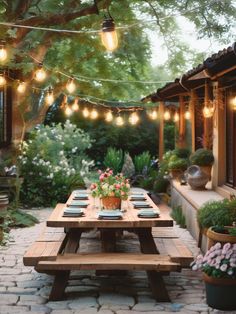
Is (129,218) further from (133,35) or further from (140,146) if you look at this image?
(140,146)

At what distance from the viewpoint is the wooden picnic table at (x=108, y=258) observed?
19.3 feet

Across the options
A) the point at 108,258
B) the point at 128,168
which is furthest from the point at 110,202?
the point at 128,168

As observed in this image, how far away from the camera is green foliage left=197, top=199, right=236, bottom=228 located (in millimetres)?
6602

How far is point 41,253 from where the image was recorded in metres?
6.24

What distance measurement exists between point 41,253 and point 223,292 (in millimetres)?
2088

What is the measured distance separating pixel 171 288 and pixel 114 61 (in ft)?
44.2

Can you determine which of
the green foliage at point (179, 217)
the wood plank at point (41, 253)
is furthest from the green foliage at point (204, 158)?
the wood plank at point (41, 253)

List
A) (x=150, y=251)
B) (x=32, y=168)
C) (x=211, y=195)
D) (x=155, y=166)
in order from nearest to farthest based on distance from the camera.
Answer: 1. (x=150, y=251)
2. (x=211, y=195)
3. (x=32, y=168)
4. (x=155, y=166)

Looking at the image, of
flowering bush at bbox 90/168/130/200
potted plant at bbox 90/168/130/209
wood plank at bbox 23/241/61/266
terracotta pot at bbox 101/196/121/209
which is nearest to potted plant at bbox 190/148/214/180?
flowering bush at bbox 90/168/130/200

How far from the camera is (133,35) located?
18125 mm

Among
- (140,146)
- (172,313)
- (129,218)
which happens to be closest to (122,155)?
(140,146)

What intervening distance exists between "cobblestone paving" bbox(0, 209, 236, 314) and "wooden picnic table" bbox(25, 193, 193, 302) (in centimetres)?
22

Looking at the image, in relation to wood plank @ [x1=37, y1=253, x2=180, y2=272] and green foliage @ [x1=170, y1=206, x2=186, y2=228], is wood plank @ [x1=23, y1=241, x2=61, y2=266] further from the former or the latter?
green foliage @ [x1=170, y1=206, x2=186, y2=228]

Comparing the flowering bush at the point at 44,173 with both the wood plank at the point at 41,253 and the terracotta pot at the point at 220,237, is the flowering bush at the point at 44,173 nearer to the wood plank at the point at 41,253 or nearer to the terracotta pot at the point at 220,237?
the wood plank at the point at 41,253
